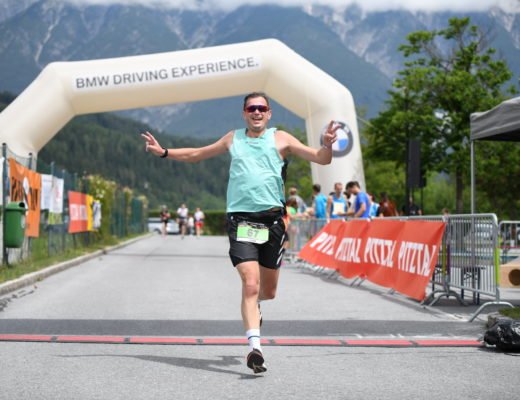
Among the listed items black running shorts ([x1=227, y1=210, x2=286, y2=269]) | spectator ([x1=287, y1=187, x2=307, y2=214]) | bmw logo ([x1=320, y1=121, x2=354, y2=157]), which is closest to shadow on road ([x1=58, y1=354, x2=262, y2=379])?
black running shorts ([x1=227, y1=210, x2=286, y2=269])

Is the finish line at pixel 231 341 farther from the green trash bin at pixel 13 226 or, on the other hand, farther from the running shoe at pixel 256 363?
the green trash bin at pixel 13 226

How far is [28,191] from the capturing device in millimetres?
16891

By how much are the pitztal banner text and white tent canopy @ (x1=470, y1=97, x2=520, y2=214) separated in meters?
1.22

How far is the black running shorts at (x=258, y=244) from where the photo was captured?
21.3 ft

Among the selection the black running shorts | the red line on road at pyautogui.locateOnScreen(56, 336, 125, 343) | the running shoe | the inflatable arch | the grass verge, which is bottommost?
the red line on road at pyautogui.locateOnScreen(56, 336, 125, 343)

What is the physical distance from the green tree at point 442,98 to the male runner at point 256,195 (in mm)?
31802

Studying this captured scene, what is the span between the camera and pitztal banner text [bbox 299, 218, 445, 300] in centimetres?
1134

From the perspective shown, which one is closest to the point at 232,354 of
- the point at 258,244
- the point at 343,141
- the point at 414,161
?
the point at 258,244

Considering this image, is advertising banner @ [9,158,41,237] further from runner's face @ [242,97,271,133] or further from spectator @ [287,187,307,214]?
runner's face @ [242,97,271,133]

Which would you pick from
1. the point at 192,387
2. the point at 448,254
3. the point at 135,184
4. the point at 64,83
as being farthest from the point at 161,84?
the point at 135,184

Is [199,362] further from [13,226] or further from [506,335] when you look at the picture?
[13,226]

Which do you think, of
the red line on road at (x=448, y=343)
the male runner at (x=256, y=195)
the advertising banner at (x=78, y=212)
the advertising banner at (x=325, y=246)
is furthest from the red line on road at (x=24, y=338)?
the advertising banner at (x=78, y=212)

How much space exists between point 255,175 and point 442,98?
35472 mm

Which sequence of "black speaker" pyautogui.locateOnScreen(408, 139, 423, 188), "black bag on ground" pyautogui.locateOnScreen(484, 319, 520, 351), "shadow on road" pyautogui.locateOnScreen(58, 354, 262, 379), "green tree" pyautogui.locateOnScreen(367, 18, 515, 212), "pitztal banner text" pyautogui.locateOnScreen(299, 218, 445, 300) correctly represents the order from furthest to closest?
"green tree" pyautogui.locateOnScreen(367, 18, 515, 212), "black speaker" pyautogui.locateOnScreen(408, 139, 423, 188), "pitztal banner text" pyautogui.locateOnScreen(299, 218, 445, 300), "black bag on ground" pyautogui.locateOnScreen(484, 319, 520, 351), "shadow on road" pyautogui.locateOnScreen(58, 354, 262, 379)
